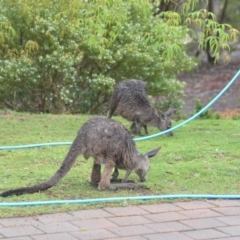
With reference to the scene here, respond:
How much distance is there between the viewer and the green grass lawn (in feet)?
24.8

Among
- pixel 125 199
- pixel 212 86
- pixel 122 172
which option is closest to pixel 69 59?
pixel 122 172

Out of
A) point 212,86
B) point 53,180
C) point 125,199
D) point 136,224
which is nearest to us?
point 136,224

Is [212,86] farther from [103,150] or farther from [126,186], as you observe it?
[103,150]

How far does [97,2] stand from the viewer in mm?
9586

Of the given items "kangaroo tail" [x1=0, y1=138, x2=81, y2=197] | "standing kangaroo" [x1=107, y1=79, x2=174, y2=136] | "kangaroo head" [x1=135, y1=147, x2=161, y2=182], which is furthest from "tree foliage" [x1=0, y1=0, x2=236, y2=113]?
"kangaroo tail" [x1=0, y1=138, x2=81, y2=197]

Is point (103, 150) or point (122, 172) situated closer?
point (103, 150)

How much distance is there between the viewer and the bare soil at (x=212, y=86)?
22.3 m

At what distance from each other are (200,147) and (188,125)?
7.75 ft

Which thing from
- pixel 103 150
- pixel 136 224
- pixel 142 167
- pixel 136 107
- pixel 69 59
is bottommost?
pixel 136 224

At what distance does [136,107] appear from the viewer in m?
11.4

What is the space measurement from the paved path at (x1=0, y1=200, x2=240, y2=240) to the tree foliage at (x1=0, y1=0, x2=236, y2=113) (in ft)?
17.1

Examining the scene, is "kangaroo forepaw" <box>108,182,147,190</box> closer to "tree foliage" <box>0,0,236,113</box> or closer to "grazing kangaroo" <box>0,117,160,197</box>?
"grazing kangaroo" <box>0,117,160,197</box>

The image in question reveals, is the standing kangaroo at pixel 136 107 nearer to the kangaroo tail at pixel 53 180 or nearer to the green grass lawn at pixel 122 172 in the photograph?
the green grass lawn at pixel 122 172

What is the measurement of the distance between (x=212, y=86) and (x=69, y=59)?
1240 cm
